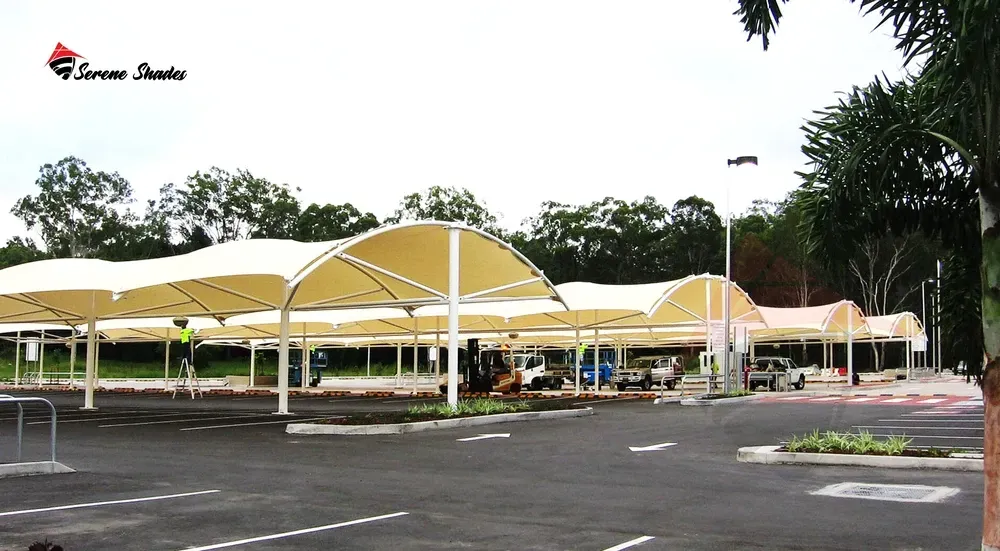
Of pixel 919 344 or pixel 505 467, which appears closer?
pixel 505 467

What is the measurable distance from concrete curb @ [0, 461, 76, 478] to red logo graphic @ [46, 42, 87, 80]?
18.2 meters

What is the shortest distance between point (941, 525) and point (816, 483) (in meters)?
2.92

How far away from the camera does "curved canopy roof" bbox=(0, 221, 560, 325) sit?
2322 centimetres

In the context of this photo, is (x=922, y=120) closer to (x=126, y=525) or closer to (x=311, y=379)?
(x=126, y=525)

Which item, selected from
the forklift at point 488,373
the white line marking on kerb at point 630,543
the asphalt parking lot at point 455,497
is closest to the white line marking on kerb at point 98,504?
the asphalt parking lot at point 455,497

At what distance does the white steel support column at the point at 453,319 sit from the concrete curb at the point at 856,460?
8.74 metres

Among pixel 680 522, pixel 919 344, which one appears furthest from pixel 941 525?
pixel 919 344

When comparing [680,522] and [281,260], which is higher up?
[281,260]

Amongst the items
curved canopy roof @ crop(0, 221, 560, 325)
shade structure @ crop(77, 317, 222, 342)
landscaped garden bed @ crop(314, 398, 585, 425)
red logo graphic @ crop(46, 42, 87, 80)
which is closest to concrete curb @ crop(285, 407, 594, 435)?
landscaped garden bed @ crop(314, 398, 585, 425)

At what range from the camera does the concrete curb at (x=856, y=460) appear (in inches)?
497

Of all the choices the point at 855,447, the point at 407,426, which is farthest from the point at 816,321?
the point at 855,447

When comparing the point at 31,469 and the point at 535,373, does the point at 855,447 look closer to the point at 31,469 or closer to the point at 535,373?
the point at 31,469

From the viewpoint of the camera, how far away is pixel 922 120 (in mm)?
8062

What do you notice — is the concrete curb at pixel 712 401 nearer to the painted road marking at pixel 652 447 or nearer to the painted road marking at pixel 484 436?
the painted road marking at pixel 484 436
